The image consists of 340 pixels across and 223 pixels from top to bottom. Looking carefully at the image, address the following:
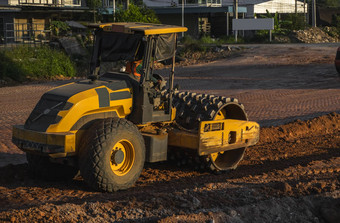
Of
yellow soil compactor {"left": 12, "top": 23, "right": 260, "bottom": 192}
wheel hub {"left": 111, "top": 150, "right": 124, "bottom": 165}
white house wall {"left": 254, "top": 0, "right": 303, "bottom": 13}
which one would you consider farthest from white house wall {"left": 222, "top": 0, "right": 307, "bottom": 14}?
wheel hub {"left": 111, "top": 150, "right": 124, "bottom": 165}

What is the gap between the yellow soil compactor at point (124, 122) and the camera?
24.8ft

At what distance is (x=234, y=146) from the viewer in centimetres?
932

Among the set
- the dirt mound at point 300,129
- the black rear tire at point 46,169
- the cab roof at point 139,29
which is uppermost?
the cab roof at point 139,29

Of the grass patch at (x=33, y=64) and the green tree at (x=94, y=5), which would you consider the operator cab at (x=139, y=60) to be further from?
the green tree at (x=94, y=5)

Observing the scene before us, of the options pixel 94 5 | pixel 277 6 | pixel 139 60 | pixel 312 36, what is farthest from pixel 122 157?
pixel 277 6

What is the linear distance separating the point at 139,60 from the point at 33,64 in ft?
66.9

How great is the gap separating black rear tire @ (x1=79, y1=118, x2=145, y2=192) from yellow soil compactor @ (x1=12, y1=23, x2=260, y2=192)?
0.01 metres

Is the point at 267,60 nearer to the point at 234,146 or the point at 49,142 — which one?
the point at 234,146

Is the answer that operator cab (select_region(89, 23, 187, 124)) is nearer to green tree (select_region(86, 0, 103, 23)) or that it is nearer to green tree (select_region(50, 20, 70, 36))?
green tree (select_region(50, 20, 70, 36))

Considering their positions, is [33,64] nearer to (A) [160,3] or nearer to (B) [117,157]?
(B) [117,157]

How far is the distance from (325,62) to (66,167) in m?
23.6

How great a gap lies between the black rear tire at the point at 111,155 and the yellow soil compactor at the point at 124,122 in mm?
13

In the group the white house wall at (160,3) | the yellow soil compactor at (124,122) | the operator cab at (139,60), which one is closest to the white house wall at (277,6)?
the white house wall at (160,3)

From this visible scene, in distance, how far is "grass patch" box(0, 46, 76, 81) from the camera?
86.5ft
